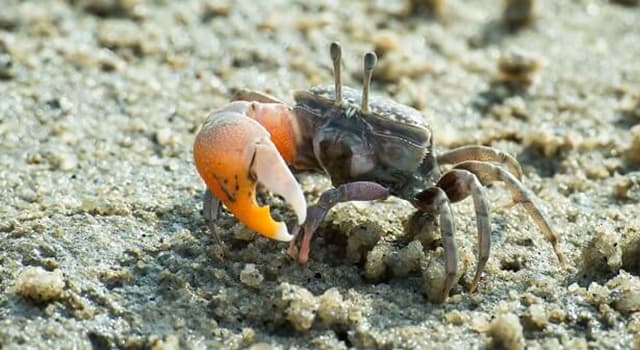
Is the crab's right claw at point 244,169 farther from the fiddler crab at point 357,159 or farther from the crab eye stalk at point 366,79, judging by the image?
the crab eye stalk at point 366,79

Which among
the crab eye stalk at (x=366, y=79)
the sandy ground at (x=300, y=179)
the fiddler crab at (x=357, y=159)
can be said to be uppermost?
the crab eye stalk at (x=366, y=79)

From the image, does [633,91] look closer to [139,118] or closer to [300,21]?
[300,21]

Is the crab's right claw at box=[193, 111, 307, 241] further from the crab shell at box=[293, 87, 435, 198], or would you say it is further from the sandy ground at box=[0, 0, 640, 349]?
the crab shell at box=[293, 87, 435, 198]

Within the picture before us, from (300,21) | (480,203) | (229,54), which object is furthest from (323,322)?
(300,21)

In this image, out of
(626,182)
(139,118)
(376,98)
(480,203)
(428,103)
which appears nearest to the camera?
(480,203)

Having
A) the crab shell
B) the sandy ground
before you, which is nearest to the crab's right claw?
the sandy ground

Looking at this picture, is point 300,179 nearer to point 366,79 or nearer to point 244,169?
point 366,79

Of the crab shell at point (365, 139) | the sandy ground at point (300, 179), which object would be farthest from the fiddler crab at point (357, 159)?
the sandy ground at point (300, 179)
